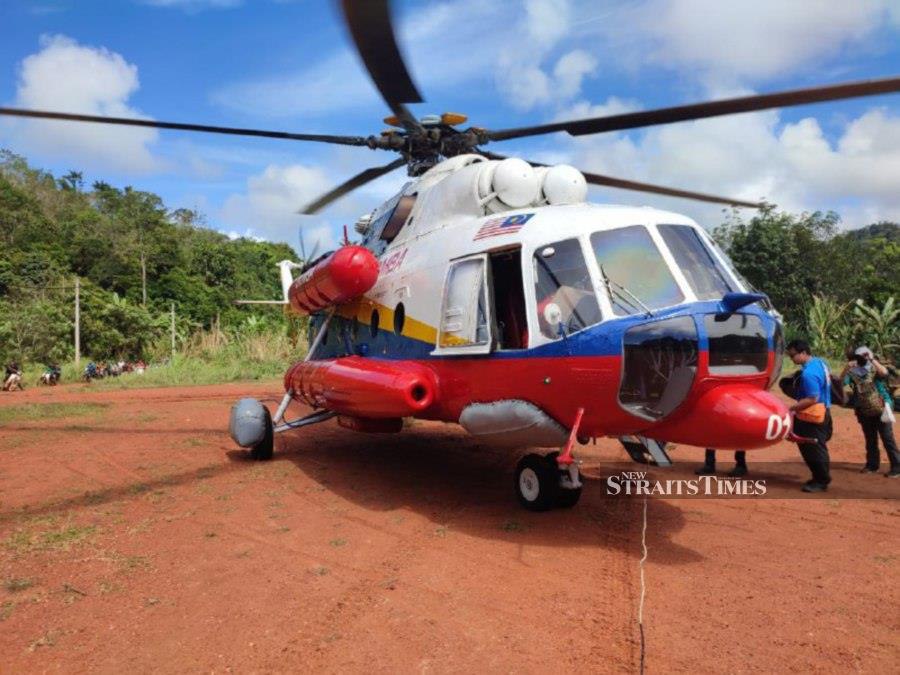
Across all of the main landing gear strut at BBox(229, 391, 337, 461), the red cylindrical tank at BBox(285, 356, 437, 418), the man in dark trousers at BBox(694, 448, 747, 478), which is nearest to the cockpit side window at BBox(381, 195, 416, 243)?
the red cylindrical tank at BBox(285, 356, 437, 418)

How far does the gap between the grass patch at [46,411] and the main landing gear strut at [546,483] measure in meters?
10.0

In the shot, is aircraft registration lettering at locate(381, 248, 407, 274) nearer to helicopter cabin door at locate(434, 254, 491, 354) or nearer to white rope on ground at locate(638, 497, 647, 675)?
helicopter cabin door at locate(434, 254, 491, 354)

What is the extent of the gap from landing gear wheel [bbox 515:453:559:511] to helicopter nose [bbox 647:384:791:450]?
1.42 metres

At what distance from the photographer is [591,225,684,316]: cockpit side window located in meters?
4.98

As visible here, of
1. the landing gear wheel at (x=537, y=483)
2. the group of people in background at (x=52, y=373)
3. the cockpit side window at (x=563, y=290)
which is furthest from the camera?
the group of people in background at (x=52, y=373)

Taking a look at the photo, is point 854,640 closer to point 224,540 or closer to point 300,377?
point 224,540

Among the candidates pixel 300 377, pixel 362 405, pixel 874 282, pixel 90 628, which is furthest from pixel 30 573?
pixel 874 282

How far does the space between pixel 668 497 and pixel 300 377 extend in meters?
4.78

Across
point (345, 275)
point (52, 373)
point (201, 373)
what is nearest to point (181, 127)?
point (345, 275)

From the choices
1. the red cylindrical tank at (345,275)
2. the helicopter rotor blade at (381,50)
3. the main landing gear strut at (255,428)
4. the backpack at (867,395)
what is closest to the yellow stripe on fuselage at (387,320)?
the red cylindrical tank at (345,275)

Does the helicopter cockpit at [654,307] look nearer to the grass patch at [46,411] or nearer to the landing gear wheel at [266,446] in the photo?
the landing gear wheel at [266,446]

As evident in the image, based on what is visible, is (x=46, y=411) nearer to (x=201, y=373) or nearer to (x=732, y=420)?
(x=201, y=373)

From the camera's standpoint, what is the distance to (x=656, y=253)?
5270mm

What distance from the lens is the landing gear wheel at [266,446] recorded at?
857 cm
